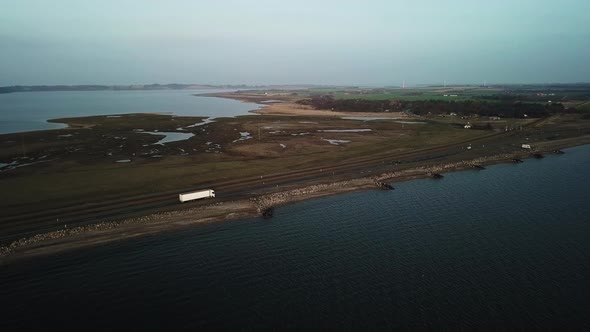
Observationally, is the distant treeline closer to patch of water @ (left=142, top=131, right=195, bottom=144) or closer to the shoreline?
patch of water @ (left=142, top=131, right=195, bottom=144)

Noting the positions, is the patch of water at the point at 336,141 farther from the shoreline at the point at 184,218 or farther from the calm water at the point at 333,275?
the calm water at the point at 333,275

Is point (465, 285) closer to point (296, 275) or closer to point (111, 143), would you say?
point (296, 275)

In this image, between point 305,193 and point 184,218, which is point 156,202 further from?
point 305,193

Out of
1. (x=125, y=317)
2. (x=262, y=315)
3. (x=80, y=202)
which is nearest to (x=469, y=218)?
(x=262, y=315)

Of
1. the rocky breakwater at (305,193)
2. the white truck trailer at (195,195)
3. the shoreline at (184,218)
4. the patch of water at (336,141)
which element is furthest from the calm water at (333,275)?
the patch of water at (336,141)

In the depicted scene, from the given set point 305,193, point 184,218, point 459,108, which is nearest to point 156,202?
point 184,218

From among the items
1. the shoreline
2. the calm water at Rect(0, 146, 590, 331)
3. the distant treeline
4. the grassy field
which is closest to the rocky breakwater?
the shoreline
